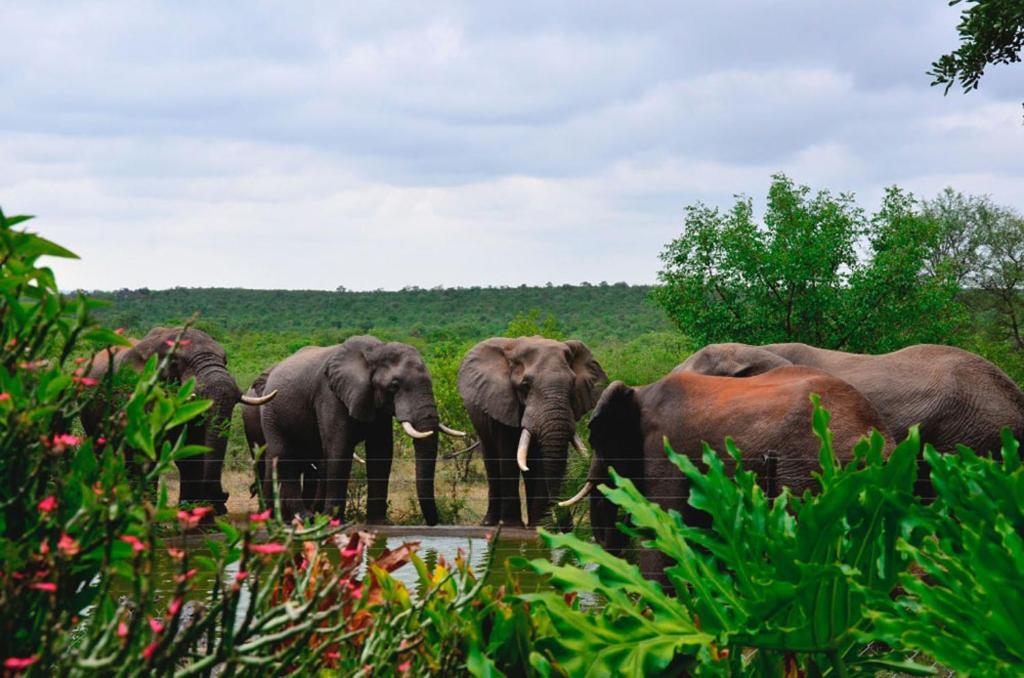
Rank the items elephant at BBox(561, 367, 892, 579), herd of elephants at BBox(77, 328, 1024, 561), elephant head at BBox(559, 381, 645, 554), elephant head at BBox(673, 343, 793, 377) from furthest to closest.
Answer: elephant head at BBox(673, 343, 793, 377) < elephant head at BBox(559, 381, 645, 554) < herd of elephants at BBox(77, 328, 1024, 561) < elephant at BBox(561, 367, 892, 579)

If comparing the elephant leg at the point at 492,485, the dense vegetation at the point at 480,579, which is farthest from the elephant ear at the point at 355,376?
the dense vegetation at the point at 480,579

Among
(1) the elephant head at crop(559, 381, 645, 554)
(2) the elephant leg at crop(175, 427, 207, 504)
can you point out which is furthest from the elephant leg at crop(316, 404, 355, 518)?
(1) the elephant head at crop(559, 381, 645, 554)

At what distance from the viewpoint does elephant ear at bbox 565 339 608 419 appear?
48.6 feet

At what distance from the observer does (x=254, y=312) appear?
72.1 m

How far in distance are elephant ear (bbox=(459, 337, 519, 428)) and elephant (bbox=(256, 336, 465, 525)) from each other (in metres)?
0.51

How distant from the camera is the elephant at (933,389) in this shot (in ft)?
36.4

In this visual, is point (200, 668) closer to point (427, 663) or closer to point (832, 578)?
point (427, 663)

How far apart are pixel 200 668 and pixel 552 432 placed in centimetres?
1155

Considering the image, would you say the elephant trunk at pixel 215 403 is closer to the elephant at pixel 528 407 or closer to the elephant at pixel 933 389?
the elephant at pixel 528 407

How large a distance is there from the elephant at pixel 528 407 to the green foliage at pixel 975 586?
9.95 metres

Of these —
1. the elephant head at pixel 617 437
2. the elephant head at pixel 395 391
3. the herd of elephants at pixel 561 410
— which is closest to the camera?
the herd of elephants at pixel 561 410

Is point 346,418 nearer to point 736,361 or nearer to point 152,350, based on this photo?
point 152,350

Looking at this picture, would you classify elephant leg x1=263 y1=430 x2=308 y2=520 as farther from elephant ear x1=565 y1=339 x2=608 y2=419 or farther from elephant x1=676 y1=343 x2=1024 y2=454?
elephant x1=676 y1=343 x2=1024 y2=454

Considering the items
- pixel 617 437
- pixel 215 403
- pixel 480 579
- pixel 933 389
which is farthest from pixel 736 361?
pixel 480 579
